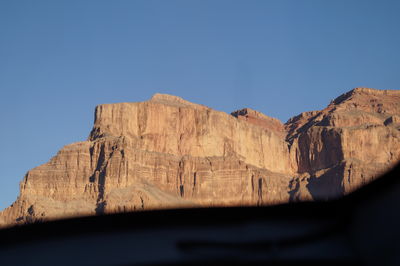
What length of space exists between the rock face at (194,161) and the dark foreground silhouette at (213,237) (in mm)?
104492

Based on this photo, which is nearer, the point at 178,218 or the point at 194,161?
the point at 178,218

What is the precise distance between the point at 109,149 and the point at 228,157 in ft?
71.9

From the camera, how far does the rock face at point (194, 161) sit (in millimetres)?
117125

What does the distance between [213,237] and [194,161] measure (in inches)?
5002

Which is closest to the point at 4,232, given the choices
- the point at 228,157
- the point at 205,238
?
the point at 205,238

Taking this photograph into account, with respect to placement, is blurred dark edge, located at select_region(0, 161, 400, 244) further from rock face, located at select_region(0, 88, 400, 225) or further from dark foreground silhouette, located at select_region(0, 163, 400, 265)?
rock face, located at select_region(0, 88, 400, 225)

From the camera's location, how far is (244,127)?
148 metres

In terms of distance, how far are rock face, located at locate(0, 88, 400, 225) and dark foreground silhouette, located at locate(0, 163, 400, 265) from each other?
104492 millimetres

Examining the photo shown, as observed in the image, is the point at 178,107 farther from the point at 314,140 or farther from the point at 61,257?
the point at 61,257

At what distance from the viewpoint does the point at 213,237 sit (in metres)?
3.78

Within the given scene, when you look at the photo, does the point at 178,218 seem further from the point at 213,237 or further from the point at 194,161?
the point at 194,161

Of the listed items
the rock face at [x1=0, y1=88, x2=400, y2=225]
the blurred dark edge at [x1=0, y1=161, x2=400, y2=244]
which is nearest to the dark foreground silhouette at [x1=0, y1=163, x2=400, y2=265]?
the blurred dark edge at [x1=0, y1=161, x2=400, y2=244]

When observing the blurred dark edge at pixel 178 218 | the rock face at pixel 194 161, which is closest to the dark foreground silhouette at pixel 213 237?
the blurred dark edge at pixel 178 218

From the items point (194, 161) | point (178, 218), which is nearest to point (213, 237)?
point (178, 218)
